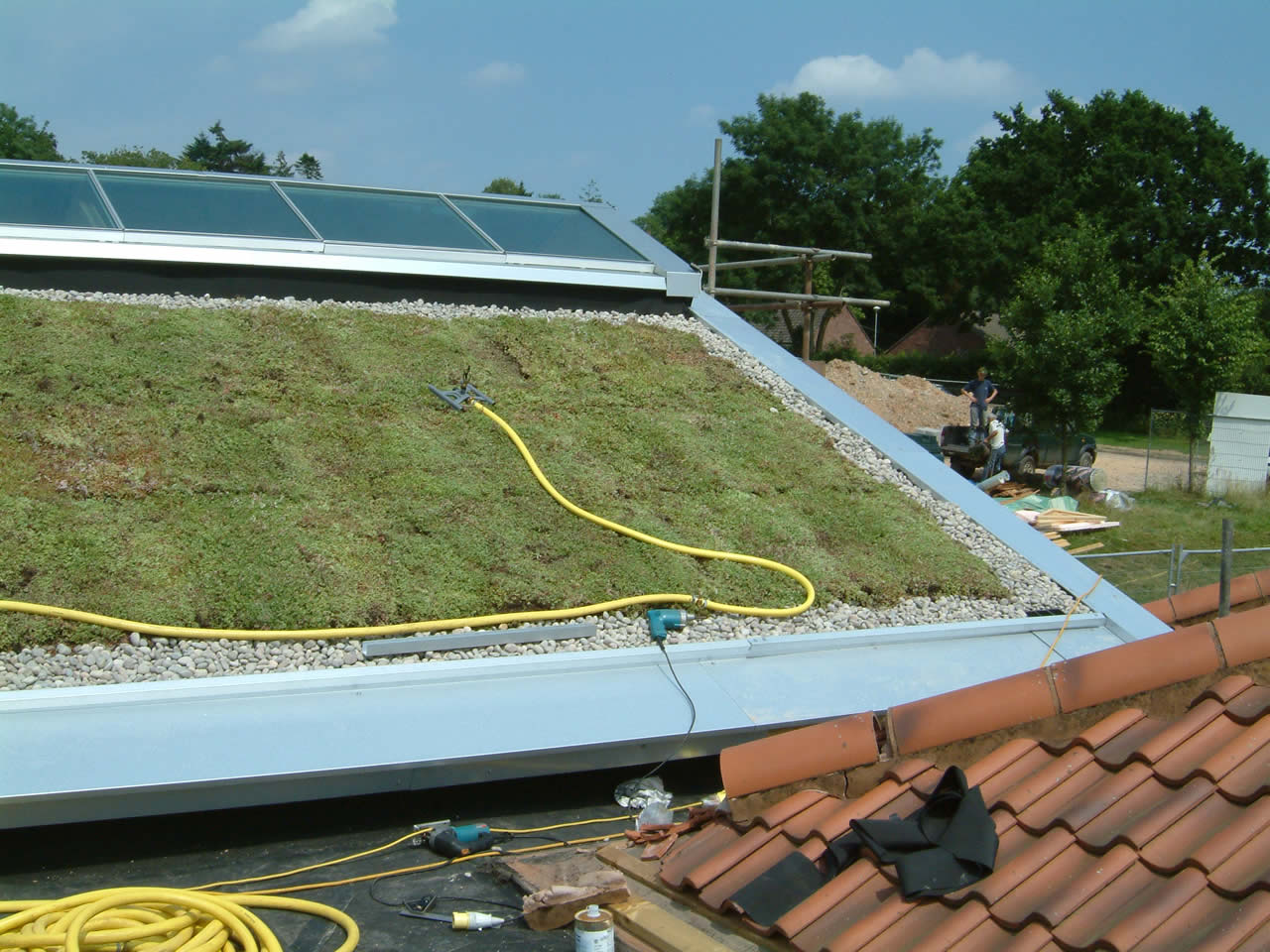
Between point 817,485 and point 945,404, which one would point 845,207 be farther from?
point 817,485

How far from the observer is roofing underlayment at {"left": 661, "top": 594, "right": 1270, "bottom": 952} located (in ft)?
9.43

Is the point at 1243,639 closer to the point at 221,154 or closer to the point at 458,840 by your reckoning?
the point at 458,840

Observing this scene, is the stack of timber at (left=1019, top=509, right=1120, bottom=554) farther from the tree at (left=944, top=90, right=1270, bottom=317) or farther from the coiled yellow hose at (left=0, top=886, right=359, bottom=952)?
the tree at (left=944, top=90, right=1270, bottom=317)

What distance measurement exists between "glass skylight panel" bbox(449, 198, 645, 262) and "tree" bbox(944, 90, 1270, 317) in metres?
33.6

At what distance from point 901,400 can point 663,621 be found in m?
24.4

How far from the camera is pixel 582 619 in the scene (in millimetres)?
7055

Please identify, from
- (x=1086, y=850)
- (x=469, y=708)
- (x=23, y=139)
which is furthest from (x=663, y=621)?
(x=23, y=139)

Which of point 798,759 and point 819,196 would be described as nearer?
point 798,759

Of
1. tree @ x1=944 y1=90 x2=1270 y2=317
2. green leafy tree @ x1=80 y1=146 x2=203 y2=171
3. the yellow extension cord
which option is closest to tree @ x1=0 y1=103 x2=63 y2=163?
green leafy tree @ x1=80 y1=146 x2=203 y2=171

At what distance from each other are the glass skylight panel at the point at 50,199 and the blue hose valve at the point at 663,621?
21.7 feet

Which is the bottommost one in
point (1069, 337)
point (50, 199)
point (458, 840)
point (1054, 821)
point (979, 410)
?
point (458, 840)

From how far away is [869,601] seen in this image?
311 inches

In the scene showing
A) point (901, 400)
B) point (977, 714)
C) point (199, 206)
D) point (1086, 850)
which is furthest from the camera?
point (901, 400)

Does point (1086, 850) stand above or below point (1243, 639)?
below
